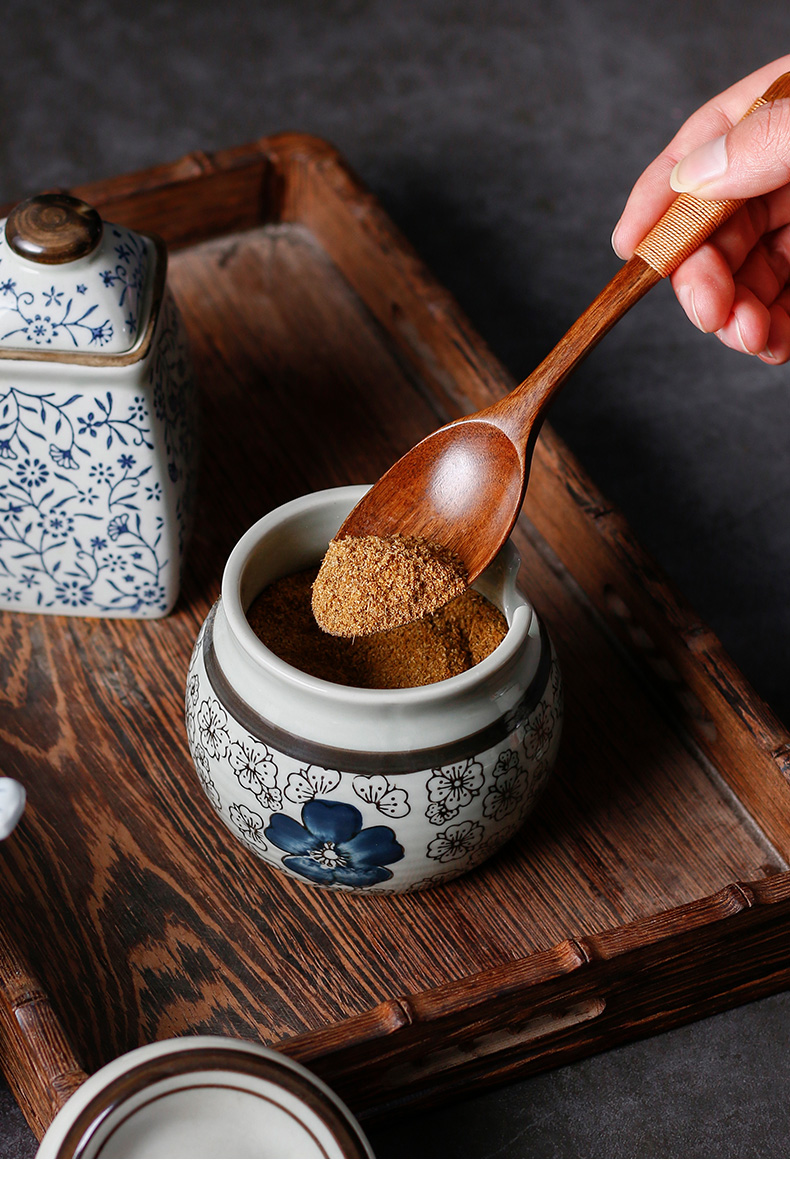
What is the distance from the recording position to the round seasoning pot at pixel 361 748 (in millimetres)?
638

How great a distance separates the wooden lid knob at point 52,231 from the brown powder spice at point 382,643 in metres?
0.23

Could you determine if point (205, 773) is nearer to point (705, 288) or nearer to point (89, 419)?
point (89, 419)

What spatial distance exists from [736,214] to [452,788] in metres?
0.52

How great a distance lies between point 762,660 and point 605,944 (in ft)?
1.44

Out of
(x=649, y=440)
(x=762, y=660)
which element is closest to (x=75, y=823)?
(x=762, y=660)

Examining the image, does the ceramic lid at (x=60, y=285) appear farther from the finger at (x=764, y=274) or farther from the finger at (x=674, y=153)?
the finger at (x=764, y=274)

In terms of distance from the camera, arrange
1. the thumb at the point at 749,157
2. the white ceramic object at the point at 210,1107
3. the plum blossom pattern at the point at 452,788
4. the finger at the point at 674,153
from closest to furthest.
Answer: the white ceramic object at the point at 210,1107, the plum blossom pattern at the point at 452,788, the thumb at the point at 749,157, the finger at the point at 674,153

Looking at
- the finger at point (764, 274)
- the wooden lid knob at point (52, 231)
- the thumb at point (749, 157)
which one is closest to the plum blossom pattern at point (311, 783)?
the wooden lid knob at point (52, 231)

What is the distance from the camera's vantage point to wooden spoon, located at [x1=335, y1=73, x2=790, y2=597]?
29.1 inches

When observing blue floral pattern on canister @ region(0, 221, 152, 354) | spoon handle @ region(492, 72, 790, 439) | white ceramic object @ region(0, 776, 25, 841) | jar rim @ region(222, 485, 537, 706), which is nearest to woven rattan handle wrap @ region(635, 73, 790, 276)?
spoon handle @ region(492, 72, 790, 439)

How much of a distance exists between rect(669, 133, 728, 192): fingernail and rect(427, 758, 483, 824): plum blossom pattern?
0.39 m

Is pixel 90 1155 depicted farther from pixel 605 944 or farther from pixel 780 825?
pixel 780 825

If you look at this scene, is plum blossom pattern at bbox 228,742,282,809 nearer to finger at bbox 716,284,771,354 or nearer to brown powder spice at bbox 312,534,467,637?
brown powder spice at bbox 312,534,467,637

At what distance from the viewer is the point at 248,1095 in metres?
0.56
